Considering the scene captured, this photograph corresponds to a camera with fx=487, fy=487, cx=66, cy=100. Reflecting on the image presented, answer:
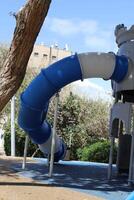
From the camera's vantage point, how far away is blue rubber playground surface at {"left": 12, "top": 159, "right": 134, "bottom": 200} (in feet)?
35.7

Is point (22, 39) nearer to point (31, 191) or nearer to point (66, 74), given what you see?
point (31, 191)

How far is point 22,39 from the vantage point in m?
7.90

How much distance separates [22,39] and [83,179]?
611 centimetres

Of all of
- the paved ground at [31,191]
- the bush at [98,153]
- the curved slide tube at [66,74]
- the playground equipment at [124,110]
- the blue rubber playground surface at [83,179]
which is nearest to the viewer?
the paved ground at [31,191]

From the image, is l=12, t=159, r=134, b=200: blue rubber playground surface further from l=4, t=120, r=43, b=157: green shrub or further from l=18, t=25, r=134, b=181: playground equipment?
l=4, t=120, r=43, b=157: green shrub

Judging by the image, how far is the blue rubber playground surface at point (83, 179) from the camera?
35.7 feet

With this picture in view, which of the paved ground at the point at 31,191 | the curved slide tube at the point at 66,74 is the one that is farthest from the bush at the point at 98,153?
the paved ground at the point at 31,191

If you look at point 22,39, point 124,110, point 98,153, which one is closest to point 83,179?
point 124,110

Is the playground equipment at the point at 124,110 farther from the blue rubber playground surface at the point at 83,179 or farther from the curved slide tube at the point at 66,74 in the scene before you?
the blue rubber playground surface at the point at 83,179

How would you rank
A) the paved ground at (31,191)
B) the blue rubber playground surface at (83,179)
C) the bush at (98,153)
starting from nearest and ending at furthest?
the paved ground at (31,191)
the blue rubber playground surface at (83,179)
the bush at (98,153)

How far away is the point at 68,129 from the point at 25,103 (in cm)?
1169

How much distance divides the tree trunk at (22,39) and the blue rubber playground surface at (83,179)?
143 inches

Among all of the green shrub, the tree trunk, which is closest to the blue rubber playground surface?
Result: the tree trunk

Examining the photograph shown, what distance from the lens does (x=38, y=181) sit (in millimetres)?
11992
